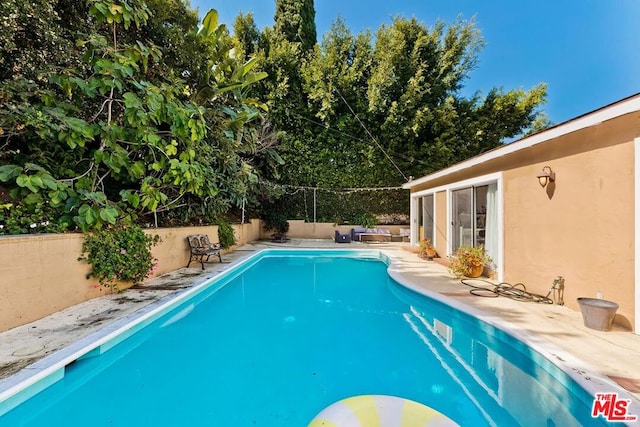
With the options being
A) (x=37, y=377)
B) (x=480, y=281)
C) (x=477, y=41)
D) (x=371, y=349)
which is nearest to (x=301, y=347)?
(x=371, y=349)

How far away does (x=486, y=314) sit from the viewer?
4.32 metres

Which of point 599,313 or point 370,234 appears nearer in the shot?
point 599,313

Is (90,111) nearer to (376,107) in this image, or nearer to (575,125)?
(575,125)

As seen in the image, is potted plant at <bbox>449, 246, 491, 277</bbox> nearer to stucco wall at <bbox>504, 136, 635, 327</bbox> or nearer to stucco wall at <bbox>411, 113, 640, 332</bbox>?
stucco wall at <bbox>411, 113, 640, 332</bbox>

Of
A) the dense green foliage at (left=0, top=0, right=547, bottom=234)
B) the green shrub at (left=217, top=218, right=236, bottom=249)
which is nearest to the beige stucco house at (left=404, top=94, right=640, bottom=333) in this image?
the dense green foliage at (left=0, top=0, right=547, bottom=234)

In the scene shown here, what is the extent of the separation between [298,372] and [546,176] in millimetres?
4814

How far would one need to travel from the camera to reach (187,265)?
834cm

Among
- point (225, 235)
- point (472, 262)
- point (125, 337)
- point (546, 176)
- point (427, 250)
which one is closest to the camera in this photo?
point (125, 337)

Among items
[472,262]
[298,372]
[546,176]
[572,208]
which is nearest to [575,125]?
[546,176]

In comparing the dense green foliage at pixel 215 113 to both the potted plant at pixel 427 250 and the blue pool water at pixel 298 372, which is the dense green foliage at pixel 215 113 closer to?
the blue pool water at pixel 298 372

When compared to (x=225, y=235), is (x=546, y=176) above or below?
above

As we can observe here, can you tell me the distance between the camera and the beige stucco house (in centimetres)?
364

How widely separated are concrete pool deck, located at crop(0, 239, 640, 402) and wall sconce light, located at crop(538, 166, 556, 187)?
6.54ft

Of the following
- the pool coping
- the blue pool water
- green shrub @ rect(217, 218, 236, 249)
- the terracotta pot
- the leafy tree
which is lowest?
the blue pool water
